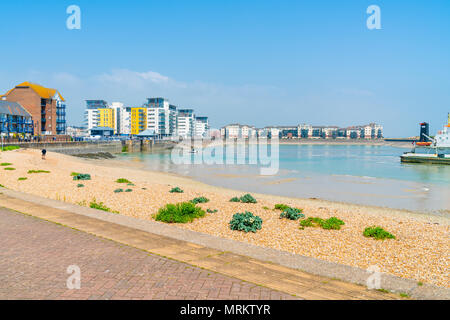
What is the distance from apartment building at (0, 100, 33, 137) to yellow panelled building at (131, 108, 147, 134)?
93.8 metres

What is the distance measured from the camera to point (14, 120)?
255ft

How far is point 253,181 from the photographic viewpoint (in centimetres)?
3544

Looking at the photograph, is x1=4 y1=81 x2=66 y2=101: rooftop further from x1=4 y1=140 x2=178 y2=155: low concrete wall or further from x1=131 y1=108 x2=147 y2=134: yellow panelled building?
x1=131 y1=108 x2=147 y2=134: yellow panelled building

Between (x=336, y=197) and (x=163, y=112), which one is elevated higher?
(x=163, y=112)

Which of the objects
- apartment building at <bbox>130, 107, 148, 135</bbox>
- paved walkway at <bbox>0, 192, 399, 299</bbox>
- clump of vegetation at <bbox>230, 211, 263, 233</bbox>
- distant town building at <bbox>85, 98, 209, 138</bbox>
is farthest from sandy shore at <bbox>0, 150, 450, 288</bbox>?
apartment building at <bbox>130, 107, 148, 135</bbox>

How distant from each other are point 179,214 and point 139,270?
6.15 metres

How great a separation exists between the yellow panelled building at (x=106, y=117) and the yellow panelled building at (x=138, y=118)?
17.7m

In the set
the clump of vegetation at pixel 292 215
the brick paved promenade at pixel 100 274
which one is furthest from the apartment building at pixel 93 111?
the brick paved promenade at pixel 100 274

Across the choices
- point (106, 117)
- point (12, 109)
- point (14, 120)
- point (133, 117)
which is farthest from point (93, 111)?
point (14, 120)

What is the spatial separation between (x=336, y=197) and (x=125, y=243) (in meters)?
21.1

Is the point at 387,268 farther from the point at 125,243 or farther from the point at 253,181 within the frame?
the point at 253,181

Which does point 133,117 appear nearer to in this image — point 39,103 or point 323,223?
point 39,103

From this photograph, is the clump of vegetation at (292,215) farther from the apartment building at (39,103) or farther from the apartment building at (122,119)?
the apartment building at (122,119)
